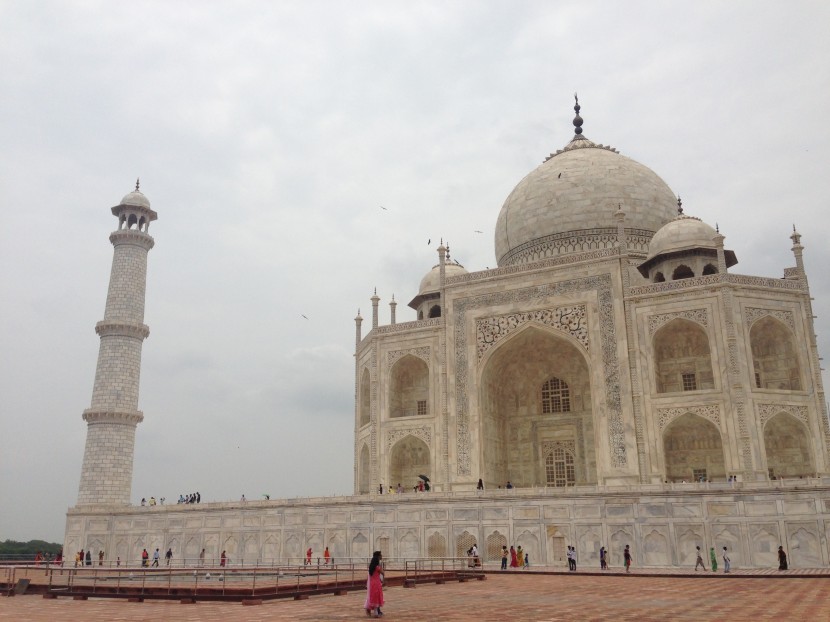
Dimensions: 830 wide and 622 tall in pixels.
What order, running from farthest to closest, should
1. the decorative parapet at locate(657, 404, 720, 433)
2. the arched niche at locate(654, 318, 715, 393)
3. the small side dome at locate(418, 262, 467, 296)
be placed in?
the small side dome at locate(418, 262, 467, 296) < the arched niche at locate(654, 318, 715, 393) < the decorative parapet at locate(657, 404, 720, 433)

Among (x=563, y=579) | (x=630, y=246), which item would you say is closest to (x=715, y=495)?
(x=563, y=579)

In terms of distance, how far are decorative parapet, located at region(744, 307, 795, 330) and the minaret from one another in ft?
63.4

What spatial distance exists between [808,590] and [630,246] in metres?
17.2

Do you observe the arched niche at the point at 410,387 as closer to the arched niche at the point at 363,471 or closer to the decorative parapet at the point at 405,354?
the decorative parapet at the point at 405,354

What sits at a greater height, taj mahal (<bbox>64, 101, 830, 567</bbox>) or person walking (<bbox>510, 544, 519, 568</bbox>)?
taj mahal (<bbox>64, 101, 830, 567</bbox>)

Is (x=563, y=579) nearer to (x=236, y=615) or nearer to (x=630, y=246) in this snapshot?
(x=236, y=615)

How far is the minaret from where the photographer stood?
81.3 feet

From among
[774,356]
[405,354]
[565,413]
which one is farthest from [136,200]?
[774,356]

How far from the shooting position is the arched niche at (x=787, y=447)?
67.2 feet

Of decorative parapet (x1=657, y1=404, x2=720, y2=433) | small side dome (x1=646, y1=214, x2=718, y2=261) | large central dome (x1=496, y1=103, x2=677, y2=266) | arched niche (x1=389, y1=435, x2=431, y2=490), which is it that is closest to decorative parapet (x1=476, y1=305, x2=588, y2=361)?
decorative parapet (x1=657, y1=404, x2=720, y2=433)

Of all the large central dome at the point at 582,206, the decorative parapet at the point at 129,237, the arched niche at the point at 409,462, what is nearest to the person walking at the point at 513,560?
the arched niche at the point at 409,462

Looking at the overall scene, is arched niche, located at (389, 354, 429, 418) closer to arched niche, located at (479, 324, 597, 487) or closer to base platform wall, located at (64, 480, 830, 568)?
arched niche, located at (479, 324, 597, 487)

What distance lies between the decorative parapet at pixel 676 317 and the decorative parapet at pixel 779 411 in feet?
8.78

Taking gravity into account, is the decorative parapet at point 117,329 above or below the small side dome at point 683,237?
below
